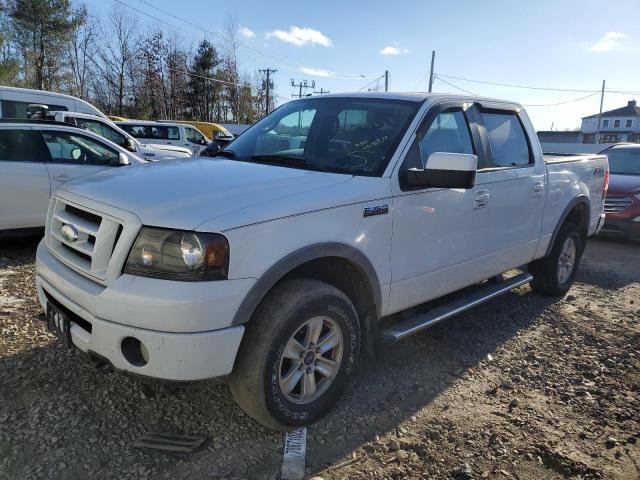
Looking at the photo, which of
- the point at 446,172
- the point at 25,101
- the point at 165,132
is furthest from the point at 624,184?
the point at 165,132

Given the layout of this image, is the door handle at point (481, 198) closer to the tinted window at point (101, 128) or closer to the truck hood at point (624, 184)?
the truck hood at point (624, 184)

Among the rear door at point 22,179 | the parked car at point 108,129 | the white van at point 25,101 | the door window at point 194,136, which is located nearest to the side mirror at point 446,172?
the rear door at point 22,179

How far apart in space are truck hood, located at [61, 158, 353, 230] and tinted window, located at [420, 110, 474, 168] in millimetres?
744

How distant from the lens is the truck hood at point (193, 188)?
2324 mm

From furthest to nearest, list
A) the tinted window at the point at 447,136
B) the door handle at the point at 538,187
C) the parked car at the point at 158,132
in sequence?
the parked car at the point at 158,132 < the door handle at the point at 538,187 < the tinted window at the point at 447,136

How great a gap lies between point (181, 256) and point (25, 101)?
11.1 meters

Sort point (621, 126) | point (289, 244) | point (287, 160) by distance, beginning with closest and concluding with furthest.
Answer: point (289, 244)
point (287, 160)
point (621, 126)

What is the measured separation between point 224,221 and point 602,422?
262 cm

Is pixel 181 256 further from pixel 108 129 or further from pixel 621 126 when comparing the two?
pixel 621 126

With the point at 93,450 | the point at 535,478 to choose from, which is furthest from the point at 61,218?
the point at 535,478

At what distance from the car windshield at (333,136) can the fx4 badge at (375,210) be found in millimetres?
222

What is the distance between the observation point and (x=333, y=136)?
3.44 meters

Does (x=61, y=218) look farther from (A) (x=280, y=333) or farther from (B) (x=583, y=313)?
(B) (x=583, y=313)

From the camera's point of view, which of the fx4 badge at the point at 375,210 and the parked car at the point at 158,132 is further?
the parked car at the point at 158,132
